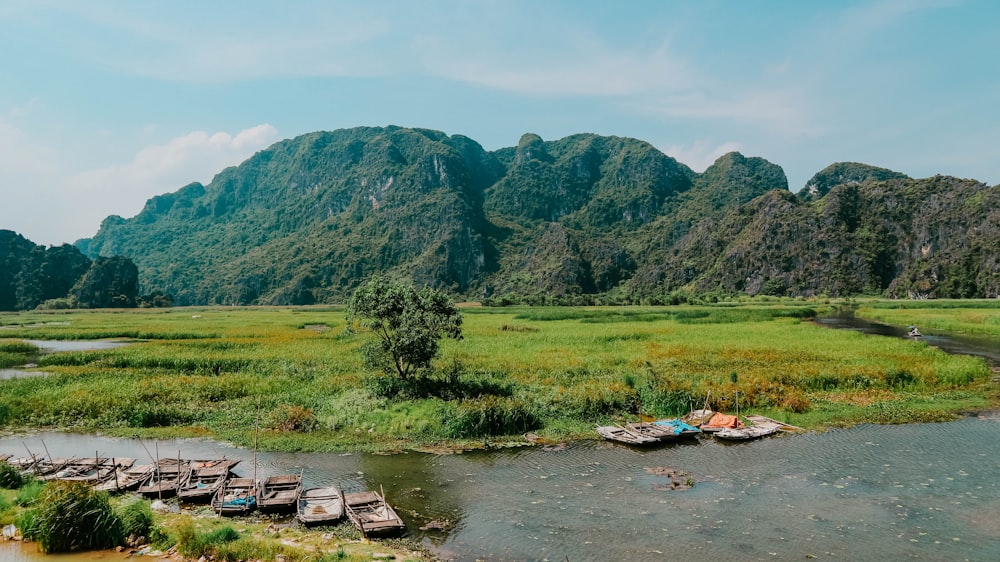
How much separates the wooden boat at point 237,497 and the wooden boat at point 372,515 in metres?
2.54

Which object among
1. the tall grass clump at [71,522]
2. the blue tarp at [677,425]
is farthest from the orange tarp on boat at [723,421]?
the tall grass clump at [71,522]

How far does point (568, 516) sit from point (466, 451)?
645cm

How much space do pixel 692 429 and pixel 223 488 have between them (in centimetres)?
1688

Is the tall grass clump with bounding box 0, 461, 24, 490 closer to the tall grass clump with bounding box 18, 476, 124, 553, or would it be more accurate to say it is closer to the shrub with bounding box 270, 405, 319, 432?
the tall grass clump with bounding box 18, 476, 124, 553

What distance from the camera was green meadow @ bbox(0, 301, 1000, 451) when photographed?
23375 mm

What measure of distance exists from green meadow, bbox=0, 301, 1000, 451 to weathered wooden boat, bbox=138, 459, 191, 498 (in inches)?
157

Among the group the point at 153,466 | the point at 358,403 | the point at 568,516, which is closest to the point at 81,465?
the point at 153,466

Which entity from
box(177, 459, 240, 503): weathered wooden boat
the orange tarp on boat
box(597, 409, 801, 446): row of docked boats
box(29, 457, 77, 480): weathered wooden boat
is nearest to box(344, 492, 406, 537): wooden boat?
box(177, 459, 240, 503): weathered wooden boat

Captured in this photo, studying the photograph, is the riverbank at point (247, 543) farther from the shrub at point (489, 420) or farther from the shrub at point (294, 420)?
the shrub at point (294, 420)

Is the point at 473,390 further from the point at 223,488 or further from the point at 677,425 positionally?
the point at 223,488

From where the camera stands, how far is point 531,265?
193m

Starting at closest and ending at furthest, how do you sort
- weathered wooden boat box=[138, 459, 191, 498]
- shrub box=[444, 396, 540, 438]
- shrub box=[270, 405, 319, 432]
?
weathered wooden boat box=[138, 459, 191, 498], shrub box=[444, 396, 540, 438], shrub box=[270, 405, 319, 432]

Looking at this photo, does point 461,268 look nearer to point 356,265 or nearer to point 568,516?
point 356,265

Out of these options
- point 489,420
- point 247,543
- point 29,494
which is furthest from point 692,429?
point 29,494
